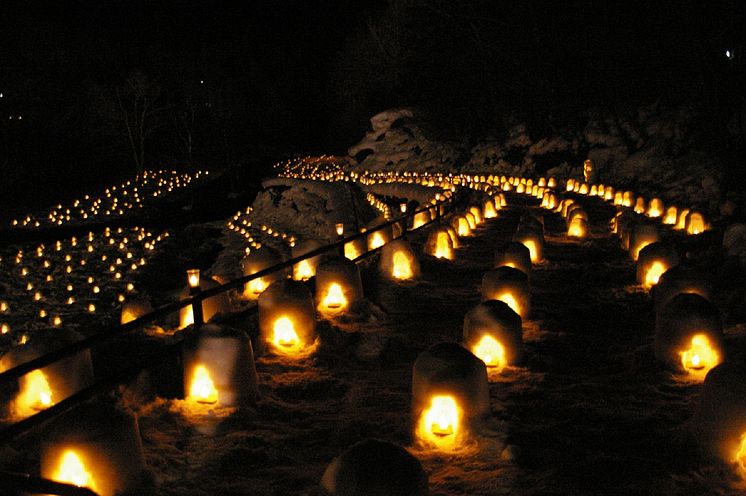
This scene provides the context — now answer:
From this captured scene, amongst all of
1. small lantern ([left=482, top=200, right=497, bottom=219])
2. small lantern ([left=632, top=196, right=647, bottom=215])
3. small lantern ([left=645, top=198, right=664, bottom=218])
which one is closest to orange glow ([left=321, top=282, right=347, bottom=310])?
small lantern ([left=482, top=200, right=497, bottom=219])

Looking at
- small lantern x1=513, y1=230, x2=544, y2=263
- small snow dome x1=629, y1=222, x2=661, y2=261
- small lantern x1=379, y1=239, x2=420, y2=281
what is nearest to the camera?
small lantern x1=379, y1=239, x2=420, y2=281

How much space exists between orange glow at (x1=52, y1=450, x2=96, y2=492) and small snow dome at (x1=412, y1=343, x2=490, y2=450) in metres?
2.36

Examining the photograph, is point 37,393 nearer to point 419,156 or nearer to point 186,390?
point 186,390

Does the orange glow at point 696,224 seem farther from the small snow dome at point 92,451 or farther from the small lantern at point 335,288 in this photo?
the small snow dome at point 92,451

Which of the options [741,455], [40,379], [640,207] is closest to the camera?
[741,455]

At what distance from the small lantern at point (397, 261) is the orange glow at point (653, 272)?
11.6 ft

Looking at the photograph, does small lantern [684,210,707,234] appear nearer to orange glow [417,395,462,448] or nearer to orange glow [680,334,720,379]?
orange glow [680,334,720,379]

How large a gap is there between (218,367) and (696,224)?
39.3ft

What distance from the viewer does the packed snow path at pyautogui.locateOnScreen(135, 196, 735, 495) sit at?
4449 millimetres

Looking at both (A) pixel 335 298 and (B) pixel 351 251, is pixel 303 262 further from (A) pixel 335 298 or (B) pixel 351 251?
(A) pixel 335 298

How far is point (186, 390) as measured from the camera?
5785mm

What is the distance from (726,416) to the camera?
4.51m

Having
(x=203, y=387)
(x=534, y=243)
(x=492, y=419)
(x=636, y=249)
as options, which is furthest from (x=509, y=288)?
(x=636, y=249)

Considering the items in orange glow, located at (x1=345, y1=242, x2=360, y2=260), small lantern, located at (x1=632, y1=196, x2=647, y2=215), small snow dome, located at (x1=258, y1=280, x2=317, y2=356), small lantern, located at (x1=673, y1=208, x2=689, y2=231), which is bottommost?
small snow dome, located at (x1=258, y1=280, x2=317, y2=356)
